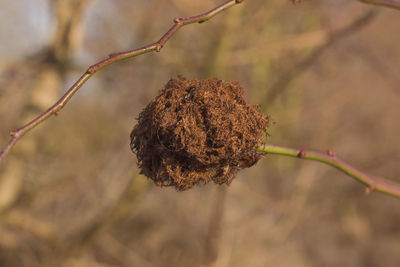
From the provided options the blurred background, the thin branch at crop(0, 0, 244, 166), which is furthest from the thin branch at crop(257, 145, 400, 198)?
the blurred background

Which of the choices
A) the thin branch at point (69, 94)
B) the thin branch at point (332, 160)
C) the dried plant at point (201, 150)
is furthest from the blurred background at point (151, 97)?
the thin branch at point (69, 94)

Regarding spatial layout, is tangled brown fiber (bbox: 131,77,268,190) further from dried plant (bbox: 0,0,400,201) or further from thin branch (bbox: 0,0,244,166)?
thin branch (bbox: 0,0,244,166)

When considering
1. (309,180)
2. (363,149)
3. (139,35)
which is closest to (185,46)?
(139,35)

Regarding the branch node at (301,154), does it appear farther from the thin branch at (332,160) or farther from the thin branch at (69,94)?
the thin branch at (69,94)

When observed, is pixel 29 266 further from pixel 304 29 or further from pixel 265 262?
pixel 304 29

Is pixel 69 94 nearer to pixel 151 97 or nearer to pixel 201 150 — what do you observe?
pixel 201 150

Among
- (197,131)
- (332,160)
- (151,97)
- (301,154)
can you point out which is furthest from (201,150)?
(151,97)
